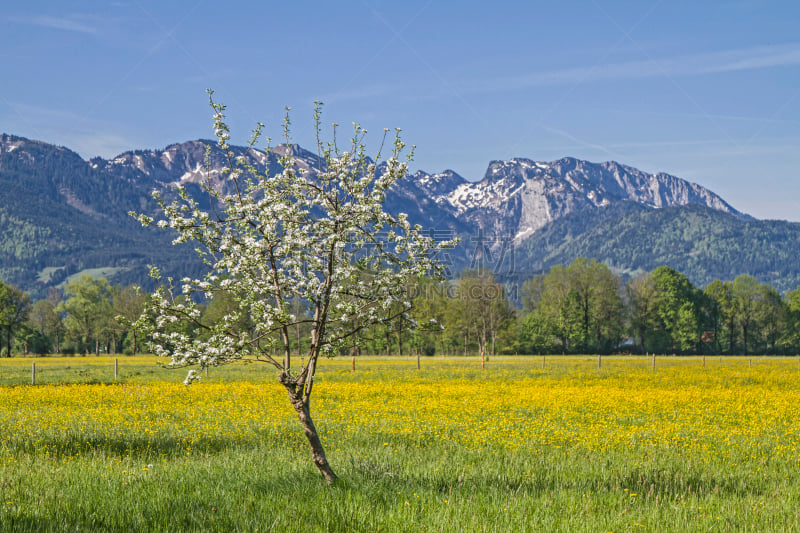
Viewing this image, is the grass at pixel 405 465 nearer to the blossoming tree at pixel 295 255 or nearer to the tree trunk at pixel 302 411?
the tree trunk at pixel 302 411

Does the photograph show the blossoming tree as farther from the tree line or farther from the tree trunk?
the tree line

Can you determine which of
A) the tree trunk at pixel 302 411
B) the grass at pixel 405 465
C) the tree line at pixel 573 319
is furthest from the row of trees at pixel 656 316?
the tree trunk at pixel 302 411

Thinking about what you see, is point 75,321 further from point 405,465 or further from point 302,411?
point 302,411

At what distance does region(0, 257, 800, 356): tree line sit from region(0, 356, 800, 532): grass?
74.2 metres

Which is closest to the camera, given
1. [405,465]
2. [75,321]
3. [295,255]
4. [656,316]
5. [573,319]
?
[295,255]

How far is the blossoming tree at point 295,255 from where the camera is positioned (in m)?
8.94

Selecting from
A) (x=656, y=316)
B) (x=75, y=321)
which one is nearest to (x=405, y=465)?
(x=656, y=316)

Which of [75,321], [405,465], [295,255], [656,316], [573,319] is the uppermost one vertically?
[295,255]

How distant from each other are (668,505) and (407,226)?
5.86 metres

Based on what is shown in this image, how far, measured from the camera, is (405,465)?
12258mm

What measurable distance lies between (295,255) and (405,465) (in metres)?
5.43

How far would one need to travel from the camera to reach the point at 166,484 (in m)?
10.3

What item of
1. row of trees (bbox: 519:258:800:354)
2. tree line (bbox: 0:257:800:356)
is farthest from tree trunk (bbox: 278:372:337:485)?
row of trees (bbox: 519:258:800:354)

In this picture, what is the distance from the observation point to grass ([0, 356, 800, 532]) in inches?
336
